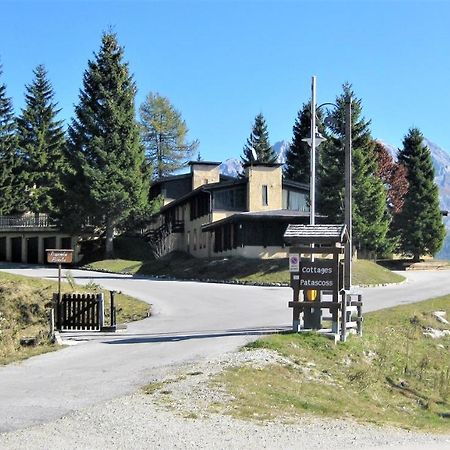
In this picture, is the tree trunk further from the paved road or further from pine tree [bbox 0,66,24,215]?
the paved road

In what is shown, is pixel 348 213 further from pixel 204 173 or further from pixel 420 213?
pixel 204 173

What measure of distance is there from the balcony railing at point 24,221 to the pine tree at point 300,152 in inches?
1044

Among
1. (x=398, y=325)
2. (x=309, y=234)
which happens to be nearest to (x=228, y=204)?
(x=398, y=325)

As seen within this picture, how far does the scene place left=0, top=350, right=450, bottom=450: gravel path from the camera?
7898mm

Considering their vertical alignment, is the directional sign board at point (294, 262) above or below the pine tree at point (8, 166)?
below

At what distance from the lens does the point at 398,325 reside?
20.6 m

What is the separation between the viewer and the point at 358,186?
47594 millimetres

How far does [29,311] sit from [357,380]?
13250 mm

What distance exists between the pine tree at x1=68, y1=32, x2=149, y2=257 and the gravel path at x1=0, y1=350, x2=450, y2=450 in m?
43.1

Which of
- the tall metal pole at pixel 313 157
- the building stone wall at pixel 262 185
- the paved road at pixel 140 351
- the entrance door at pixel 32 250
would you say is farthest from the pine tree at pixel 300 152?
the tall metal pole at pixel 313 157

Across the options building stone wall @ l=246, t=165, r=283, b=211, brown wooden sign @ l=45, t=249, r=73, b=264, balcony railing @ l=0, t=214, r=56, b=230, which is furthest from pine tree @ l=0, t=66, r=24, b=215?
brown wooden sign @ l=45, t=249, r=73, b=264

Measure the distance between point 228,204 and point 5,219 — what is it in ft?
84.9

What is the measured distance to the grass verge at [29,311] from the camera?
52.2ft

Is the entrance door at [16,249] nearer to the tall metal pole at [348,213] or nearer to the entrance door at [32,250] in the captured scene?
the entrance door at [32,250]
